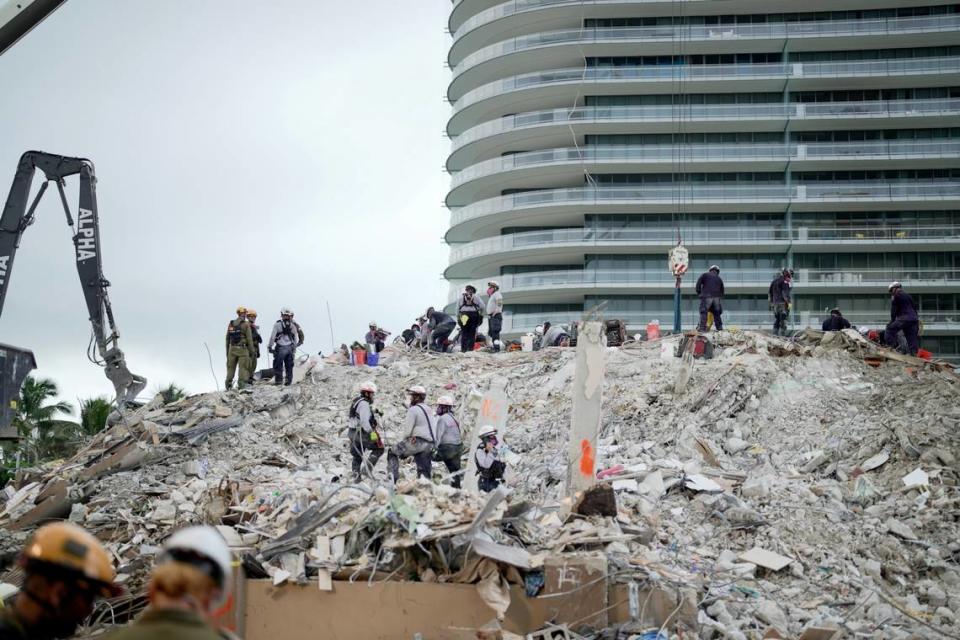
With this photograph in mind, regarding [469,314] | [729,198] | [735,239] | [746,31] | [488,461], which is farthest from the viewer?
[746,31]

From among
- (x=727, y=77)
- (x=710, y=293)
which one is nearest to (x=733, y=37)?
(x=727, y=77)

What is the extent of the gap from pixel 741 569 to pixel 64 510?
9082 mm

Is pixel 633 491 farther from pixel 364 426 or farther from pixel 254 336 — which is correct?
pixel 254 336

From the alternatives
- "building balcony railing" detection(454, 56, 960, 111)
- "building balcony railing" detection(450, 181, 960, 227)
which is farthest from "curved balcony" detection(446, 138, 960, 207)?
"building balcony railing" detection(454, 56, 960, 111)

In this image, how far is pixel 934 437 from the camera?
1352 cm

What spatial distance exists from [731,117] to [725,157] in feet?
7.21

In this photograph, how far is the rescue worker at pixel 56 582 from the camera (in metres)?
2.83

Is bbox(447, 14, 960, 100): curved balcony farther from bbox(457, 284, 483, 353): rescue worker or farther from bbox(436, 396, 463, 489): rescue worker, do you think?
bbox(436, 396, 463, 489): rescue worker

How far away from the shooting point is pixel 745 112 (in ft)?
176

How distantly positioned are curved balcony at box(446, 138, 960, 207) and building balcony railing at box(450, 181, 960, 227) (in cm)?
102

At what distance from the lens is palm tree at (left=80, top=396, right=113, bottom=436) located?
32688mm

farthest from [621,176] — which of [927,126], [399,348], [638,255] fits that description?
[399,348]

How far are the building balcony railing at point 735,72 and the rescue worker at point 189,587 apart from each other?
53.3 meters

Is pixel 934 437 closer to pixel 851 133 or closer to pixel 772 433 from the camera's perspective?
pixel 772 433
